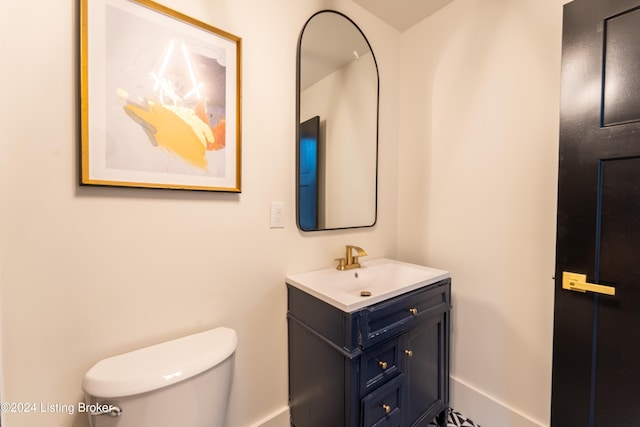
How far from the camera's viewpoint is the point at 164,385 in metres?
0.76

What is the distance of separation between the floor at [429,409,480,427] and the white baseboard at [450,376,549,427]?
0.02 metres

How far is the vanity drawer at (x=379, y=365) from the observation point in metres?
0.97

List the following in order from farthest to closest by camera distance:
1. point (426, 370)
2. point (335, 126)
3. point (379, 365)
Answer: point (335, 126)
point (426, 370)
point (379, 365)

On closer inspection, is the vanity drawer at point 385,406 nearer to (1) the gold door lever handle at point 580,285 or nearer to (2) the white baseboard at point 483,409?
(2) the white baseboard at point 483,409

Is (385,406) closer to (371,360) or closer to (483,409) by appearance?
(371,360)

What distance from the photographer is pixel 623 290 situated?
2.92ft

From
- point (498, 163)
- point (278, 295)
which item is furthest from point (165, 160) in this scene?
point (498, 163)

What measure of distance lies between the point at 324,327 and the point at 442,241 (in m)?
0.96

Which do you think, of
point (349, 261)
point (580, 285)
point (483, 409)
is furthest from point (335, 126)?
point (483, 409)

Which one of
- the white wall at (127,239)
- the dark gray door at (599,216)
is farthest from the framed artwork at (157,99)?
the dark gray door at (599,216)

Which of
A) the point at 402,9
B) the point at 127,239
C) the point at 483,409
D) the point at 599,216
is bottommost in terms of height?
the point at 483,409

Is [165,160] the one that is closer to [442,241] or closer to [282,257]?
[282,257]

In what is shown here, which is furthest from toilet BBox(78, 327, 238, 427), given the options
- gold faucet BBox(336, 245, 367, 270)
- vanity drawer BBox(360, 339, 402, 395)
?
gold faucet BBox(336, 245, 367, 270)

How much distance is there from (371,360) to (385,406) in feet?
0.73
